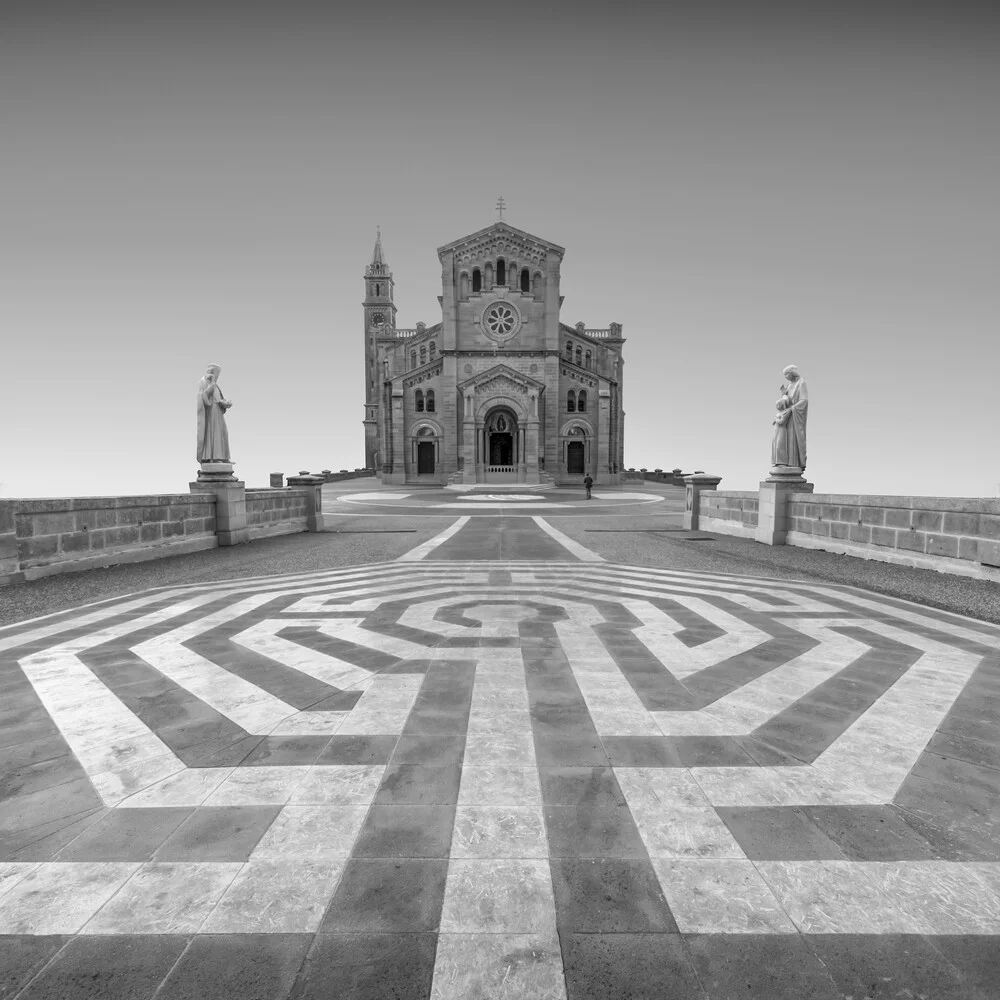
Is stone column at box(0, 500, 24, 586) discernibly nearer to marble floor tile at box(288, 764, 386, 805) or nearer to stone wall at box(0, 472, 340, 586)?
stone wall at box(0, 472, 340, 586)

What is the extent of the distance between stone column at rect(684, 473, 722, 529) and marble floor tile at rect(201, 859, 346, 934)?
45.6 feet

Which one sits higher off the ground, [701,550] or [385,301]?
[385,301]

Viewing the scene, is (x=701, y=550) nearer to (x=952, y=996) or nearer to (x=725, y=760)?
(x=725, y=760)

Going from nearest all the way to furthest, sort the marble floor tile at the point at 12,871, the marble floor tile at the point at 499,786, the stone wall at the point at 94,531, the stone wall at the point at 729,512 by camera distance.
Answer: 1. the marble floor tile at the point at 12,871
2. the marble floor tile at the point at 499,786
3. the stone wall at the point at 94,531
4. the stone wall at the point at 729,512

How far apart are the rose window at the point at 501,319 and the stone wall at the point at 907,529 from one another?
114 ft

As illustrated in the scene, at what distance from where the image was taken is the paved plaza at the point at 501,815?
1.62 m

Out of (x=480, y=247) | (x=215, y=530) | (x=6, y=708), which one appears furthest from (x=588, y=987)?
(x=480, y=247)

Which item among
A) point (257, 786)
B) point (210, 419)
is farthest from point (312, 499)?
point (257, 786)

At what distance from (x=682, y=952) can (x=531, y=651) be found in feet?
9.00

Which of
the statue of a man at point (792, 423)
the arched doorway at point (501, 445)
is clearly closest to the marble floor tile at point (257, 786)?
the statue of a man at point (792, 423)

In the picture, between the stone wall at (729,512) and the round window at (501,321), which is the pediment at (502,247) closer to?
the round window at (501,321)

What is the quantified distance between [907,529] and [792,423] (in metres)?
3.60

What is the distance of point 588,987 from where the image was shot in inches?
60.1

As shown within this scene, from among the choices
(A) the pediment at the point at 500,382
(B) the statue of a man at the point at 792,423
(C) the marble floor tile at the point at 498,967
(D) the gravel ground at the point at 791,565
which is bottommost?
(C) the marble floor tile at the point at 498,967
